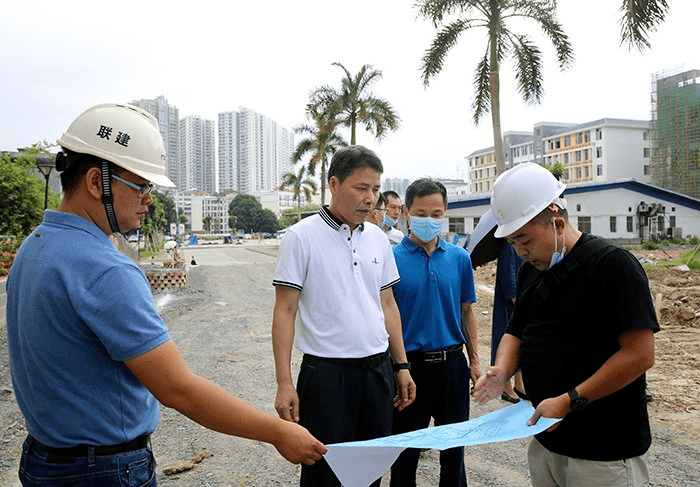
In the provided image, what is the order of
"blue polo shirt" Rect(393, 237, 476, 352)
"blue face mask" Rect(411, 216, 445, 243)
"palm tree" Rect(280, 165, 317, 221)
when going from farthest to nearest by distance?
"palm tree" Rect(280, 165, 317, 221) → "blue face mask" Rect(411, 216, 445, 243) → "blue polo shirt" Rect(393, 237, 476, 352)

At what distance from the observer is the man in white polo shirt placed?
8.99 feet

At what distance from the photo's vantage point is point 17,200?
43.9 feet

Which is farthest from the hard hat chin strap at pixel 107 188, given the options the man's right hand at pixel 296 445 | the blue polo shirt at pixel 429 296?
the blue polo shirt at pixel 429 296

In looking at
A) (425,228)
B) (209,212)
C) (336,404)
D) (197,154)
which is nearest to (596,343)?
(336,404)

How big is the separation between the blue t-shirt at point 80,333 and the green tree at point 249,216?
336 ft

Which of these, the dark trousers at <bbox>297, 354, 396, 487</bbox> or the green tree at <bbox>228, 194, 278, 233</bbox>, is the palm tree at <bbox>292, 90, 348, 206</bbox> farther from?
the green tree at <bbox>228, 194, 278, 233</bbox>

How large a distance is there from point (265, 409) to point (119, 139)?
4.51 meters

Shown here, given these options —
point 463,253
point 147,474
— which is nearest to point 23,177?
point 463,253

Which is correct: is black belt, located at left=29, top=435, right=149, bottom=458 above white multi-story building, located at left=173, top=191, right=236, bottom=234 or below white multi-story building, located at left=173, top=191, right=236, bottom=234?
below

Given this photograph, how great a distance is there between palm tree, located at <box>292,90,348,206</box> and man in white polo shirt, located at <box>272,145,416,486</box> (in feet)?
77.4

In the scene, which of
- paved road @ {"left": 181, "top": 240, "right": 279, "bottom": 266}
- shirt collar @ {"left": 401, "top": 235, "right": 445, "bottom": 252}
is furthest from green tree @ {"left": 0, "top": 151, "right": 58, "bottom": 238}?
paved road @ {"left": 181, "top": 240, "right": 279, "bottom": 266}

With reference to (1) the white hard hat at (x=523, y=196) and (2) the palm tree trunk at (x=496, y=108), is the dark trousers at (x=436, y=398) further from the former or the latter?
(2) the palm tree trunk at (x=496, y=108)

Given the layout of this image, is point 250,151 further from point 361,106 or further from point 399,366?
point 399,366

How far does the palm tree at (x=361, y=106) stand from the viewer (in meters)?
25.4
